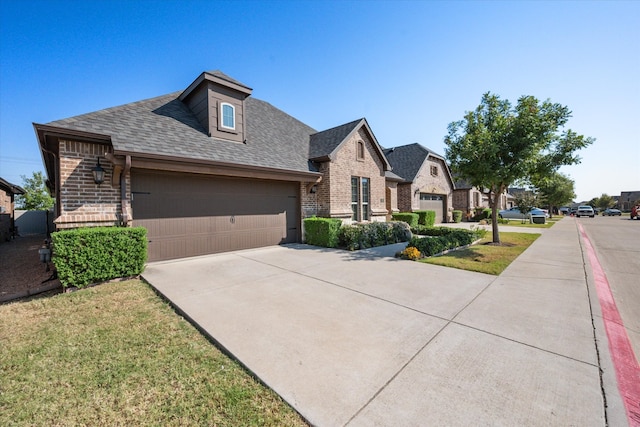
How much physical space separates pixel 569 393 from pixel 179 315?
5012 mm

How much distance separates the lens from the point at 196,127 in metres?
9.47

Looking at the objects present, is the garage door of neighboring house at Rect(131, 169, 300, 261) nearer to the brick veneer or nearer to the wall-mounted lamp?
the wall-mounted lamp

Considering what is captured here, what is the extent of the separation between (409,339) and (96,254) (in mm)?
6495

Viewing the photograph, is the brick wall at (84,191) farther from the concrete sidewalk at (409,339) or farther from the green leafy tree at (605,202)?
the green leafy tree at (605,202)

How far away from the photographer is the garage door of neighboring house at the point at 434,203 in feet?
73.0

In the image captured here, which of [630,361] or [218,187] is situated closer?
[630,361]

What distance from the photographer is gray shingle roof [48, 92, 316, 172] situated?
275 inches

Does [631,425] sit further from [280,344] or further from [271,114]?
[271,114]

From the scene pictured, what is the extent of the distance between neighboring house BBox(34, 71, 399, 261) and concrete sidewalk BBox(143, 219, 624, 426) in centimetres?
215

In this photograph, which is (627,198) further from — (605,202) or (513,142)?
(513,142)

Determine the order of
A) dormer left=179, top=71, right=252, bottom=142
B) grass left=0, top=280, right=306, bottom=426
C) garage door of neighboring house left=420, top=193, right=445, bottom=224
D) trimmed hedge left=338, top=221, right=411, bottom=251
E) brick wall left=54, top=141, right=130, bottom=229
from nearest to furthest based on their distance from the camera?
1. grass left=0, top=280, right=306, bottom=426
2. brick wall left=54, top=141, right=130, bottom=229
3. dormer left=179, top=71, right=252, bottom=142
4. trimmed hedge left=338, top=221, right=411, bottom=251
5. garage door of neighboring house left=420, top=193, right=445, bottom=224

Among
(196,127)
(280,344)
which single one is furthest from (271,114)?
(280,344)

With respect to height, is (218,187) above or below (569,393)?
above

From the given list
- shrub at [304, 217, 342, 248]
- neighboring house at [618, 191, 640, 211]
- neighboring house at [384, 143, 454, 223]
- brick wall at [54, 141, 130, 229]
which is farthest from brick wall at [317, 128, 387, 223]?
neighboring house at [618, 191, 640, 211]
